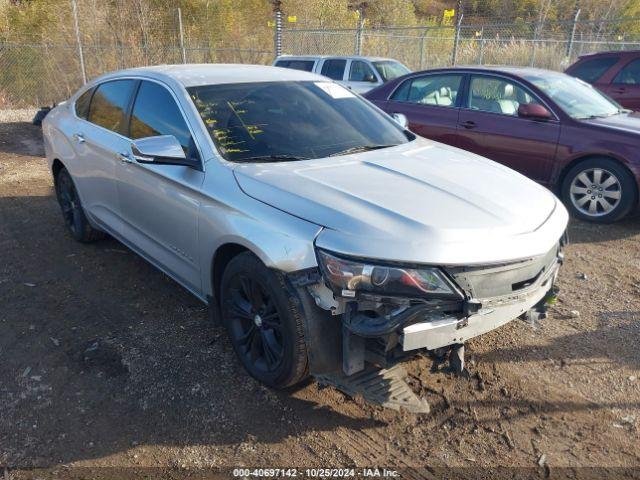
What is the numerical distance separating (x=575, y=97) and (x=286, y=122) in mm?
4510

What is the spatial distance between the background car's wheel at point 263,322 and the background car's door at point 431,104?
469cm

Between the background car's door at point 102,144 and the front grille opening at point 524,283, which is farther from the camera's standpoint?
the background car's door at point 102,144

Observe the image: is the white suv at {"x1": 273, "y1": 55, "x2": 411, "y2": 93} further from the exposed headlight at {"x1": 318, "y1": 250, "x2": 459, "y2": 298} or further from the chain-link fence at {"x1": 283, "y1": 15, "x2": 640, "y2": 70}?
the exposed headlight at {"x1": 318, "y1": 250, "x2": 459, "y2": 298}

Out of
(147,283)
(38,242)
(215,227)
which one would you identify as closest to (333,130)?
(215,227)

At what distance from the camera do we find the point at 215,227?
124 inches

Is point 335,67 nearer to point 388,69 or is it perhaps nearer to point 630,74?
point 388,69

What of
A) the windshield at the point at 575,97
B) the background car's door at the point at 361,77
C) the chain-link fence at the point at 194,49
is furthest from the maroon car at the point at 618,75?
the background car's door at the point at 361,77

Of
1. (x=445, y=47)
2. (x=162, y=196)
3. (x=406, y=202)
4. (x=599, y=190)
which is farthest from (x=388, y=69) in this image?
(x=406, y=202)

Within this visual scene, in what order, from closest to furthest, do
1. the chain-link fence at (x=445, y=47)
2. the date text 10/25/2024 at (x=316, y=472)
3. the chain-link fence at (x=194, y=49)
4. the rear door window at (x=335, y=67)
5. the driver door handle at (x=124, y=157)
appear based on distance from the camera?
the date text 10/25/2024 at (x=316, y=472) < the driver door handle at (x=124, y=157) < the rear door window at (x=335, y=67) < the chain-link fence at (x=194, y=49) < the chain-link fence at (x=445, y=47)

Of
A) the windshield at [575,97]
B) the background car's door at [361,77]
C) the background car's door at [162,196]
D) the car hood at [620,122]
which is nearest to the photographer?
the background car's door at [162,196]

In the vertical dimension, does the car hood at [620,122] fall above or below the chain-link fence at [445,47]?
above

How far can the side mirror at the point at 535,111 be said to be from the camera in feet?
20.7

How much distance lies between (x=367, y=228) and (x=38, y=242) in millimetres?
4315

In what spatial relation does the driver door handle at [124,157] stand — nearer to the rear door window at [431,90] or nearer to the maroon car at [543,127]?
the maroon car at [543,127]
